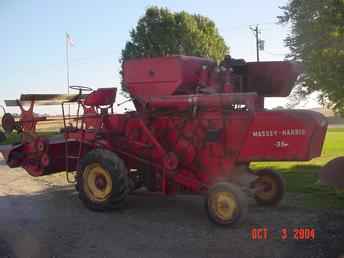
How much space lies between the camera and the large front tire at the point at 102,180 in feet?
25.0

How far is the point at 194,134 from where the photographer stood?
7641 mm

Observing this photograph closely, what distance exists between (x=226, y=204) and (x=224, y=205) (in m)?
0.04

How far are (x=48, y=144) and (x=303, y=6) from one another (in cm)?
670

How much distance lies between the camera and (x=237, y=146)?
7.20m

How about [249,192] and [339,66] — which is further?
[339,66]

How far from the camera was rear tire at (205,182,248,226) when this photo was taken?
6.54 meters

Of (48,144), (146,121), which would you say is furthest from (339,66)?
(48,144)

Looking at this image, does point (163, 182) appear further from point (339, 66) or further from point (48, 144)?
point (339, 66)

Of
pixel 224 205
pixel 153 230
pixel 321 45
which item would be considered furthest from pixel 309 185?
pixel 153 230

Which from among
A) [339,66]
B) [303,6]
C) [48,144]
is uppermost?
[303,6]

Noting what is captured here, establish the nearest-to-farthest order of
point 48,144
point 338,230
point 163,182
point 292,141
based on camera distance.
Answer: point 338,230
point 292,141
point 163,182
point 48,144
